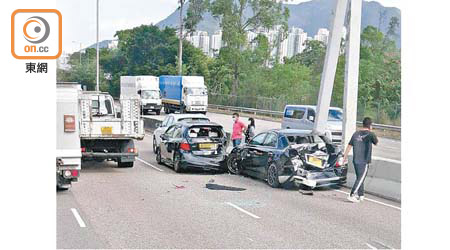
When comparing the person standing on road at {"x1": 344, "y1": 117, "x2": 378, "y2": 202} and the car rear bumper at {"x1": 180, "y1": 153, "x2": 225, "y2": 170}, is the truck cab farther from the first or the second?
the person standing on road at {"x1": 344, "y1": 117, "x2": 378, "y2": 202}

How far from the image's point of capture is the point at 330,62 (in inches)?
677

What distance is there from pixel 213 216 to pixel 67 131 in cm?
342

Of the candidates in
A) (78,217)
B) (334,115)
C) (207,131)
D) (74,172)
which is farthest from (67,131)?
(334,115)

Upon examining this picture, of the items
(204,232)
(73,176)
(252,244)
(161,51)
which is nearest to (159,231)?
(204,232)

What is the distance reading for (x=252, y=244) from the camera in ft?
29.7

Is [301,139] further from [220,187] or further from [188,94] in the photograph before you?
[188,94]

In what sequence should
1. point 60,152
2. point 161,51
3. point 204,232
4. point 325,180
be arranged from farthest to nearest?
point 161,51, point 325,180, point 60,152, point 204,232

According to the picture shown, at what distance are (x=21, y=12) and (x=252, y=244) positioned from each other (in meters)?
4.58

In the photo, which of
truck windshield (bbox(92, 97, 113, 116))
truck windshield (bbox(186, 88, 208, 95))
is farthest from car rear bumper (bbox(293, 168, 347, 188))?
truck windshield (bbox(186, 88, 208, 95))

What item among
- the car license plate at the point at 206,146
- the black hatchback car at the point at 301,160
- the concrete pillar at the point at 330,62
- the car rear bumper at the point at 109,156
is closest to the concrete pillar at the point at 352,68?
the concrete pillar at the point at 330,62

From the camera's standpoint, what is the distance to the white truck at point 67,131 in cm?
1220
